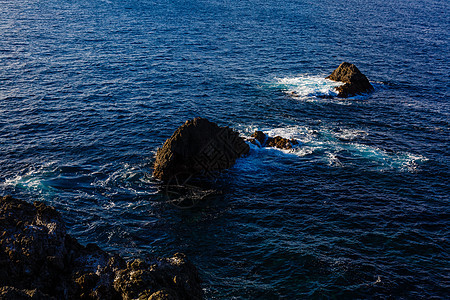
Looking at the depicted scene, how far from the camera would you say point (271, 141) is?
141 feet

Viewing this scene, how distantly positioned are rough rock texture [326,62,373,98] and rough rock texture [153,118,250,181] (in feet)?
88.7

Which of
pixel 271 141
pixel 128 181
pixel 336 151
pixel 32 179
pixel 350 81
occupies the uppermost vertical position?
pixel 350 81

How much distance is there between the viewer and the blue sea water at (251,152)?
2652 cm

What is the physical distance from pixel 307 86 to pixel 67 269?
49903mm

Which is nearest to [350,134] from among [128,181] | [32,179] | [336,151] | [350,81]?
[336,151]

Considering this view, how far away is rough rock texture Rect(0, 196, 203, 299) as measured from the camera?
57.1ft

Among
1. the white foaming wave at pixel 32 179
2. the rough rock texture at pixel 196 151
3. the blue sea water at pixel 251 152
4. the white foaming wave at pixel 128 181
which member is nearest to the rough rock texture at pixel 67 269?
the blue sea water at pixel 251 152

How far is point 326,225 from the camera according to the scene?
30203mm

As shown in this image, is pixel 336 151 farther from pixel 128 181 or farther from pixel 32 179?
pixel 32 179

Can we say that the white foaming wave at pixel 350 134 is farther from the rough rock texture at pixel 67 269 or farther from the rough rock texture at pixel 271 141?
the rough rock texture at pixel 67 269

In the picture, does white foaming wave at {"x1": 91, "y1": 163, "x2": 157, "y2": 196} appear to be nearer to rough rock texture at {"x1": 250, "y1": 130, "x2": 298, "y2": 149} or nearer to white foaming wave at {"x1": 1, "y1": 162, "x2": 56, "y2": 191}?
white foaming wave at {"x1": 1, "y1": 162, "x2": 56, "y2": 191}

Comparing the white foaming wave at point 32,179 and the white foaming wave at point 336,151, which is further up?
the white foaming wave at point 336,151

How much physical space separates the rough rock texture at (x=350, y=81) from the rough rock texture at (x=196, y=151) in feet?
88.7

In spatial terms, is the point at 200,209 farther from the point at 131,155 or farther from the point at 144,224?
the point at 131,155
